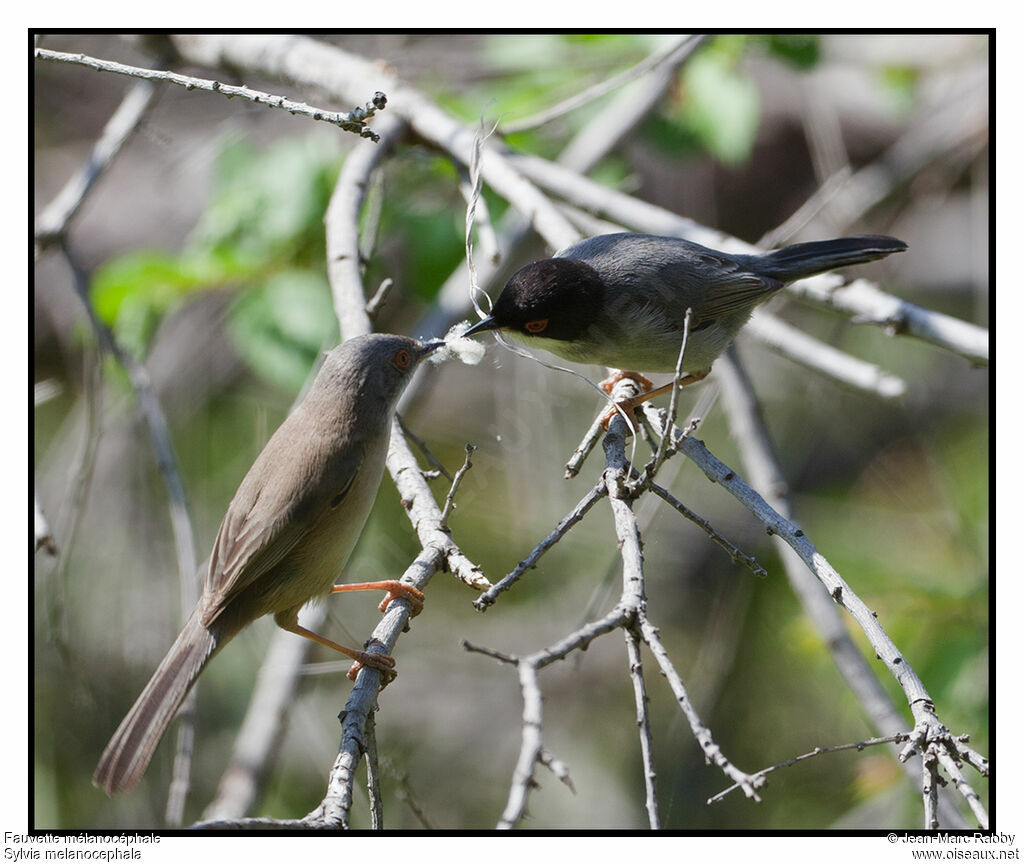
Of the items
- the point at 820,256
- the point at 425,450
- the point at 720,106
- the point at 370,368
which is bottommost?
the point at 425,450

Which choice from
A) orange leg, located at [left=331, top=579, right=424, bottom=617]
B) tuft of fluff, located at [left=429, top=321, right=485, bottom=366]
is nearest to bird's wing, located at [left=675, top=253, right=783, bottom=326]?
tuft of fluff, located at [left=429, top=321, right=485, bottom=366]

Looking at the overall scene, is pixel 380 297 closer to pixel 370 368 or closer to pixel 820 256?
pixel 370 368

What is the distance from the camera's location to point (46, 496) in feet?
19.0

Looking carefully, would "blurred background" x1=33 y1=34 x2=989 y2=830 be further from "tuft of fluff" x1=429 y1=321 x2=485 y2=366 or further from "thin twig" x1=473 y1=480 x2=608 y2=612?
"thin twig" x1=473 y1=480 x2=608 y2=612

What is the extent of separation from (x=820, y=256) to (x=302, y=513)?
275cm

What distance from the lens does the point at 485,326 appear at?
3822 mm

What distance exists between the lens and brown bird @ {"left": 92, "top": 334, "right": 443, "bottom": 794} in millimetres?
3424

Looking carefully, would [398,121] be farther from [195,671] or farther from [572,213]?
[195,671]

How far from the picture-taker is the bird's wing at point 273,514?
3438mm

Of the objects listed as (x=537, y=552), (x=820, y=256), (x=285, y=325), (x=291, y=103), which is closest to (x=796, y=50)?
(x=820, y=256)

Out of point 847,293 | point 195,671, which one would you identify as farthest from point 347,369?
point 847,293

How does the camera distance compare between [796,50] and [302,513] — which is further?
[796,50]

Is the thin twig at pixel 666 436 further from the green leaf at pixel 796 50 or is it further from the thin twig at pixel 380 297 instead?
the green leaf at pixel 796 50

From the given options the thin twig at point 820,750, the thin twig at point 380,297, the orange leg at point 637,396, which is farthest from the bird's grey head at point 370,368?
the thin twig at point 820,750
